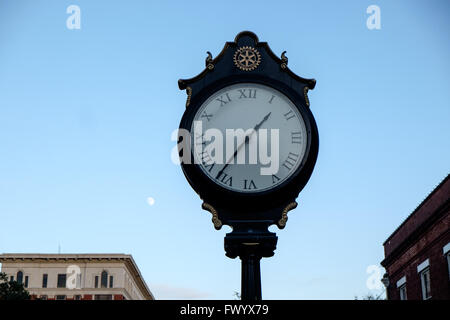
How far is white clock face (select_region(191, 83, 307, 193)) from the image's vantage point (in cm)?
419

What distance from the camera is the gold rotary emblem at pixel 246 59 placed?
4.46 metres

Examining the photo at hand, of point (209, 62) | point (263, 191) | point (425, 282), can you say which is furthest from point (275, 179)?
point (425, 282)

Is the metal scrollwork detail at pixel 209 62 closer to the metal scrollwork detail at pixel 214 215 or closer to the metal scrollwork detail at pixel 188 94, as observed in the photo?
the metal scrollwork detail at pixel 188 94

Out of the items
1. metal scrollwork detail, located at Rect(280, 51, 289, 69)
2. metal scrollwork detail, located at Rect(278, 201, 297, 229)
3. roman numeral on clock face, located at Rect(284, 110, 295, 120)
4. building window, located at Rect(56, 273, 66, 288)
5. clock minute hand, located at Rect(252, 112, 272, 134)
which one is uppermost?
building window, located at Rect(56, 273, 66, 288)

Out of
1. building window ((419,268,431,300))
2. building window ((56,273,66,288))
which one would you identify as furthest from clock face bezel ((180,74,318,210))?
building window ((56,273,66,288))

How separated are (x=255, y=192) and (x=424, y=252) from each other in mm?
27232

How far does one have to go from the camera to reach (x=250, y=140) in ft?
13.8

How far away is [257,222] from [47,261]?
9013cm

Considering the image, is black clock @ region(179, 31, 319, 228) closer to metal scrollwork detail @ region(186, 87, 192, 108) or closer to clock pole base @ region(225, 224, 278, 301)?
metal scrollwork detail @ region(186, 87, 192, 108)

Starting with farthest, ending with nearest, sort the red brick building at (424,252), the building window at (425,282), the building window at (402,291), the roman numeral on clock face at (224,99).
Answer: the building window at (402,291) < the building window at (425,282) < the red brick building at (424,252) < the roman numeral on clock face at (224,99)

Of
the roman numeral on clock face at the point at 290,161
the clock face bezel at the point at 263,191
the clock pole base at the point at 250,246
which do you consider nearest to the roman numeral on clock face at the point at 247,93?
the clock face bezel at the point at 263,191

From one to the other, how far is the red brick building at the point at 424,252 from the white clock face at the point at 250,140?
74.9 feet

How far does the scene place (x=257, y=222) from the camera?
4.16 metres
